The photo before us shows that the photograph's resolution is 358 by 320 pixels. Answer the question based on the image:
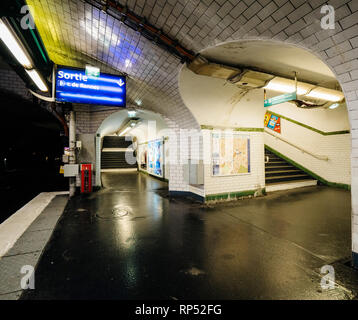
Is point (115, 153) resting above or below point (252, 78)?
below

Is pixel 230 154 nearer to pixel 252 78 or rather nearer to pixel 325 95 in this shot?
pixel 252 78

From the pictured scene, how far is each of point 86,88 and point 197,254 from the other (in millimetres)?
5250

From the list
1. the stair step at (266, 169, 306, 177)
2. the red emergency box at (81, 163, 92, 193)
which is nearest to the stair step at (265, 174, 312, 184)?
the stair step at (266, 169, 306, 177)

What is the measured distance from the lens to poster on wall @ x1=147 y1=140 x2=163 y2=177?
12695 millimetres

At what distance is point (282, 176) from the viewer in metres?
9.48

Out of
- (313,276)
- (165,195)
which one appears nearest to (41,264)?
(313,276)

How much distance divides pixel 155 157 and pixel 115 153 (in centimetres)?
1076

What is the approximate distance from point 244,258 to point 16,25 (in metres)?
5.85

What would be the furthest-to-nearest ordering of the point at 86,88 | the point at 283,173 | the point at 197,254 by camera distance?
Answer: the point at 283,173, the point at 86,88, the point at 197,254

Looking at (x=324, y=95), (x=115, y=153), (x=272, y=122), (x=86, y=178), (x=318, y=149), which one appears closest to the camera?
(x=324, y=95)

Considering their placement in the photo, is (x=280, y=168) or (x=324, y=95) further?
(x=280, y=168)

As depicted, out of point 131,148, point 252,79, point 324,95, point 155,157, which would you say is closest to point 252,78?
point 252,79

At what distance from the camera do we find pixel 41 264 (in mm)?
3031
